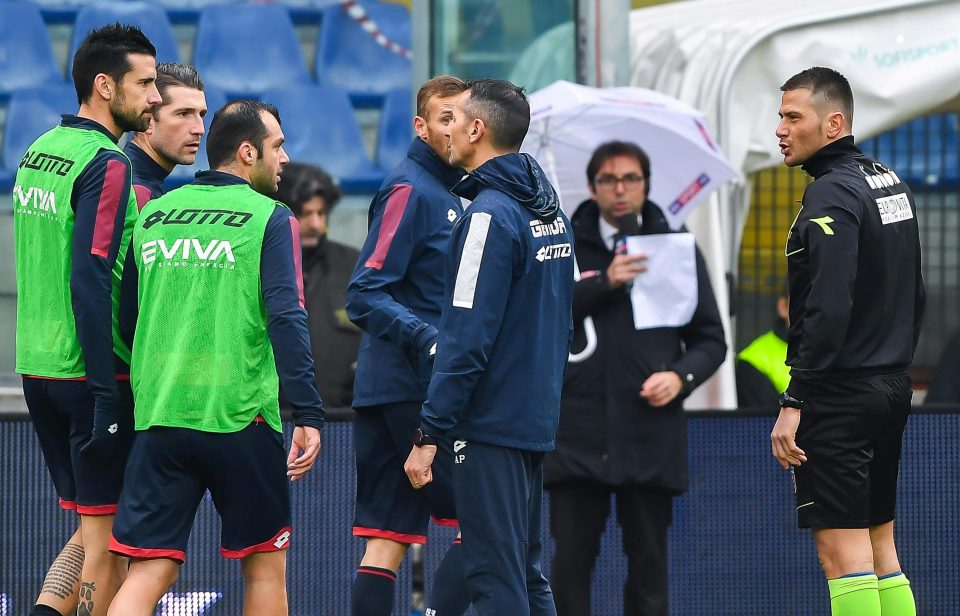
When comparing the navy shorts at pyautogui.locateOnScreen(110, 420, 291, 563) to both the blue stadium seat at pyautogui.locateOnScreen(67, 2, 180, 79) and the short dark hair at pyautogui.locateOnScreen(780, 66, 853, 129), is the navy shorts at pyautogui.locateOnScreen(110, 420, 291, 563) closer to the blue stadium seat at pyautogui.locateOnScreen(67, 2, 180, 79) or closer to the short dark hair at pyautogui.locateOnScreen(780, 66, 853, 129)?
the short dark hair at pyautogui.locateOnScreen(780, 66, 853, 129)

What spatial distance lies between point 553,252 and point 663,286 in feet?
4.78

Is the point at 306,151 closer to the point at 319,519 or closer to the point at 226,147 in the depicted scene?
the point at 319,519

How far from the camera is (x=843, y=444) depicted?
189 inches

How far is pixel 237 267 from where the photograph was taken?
4.34 metres

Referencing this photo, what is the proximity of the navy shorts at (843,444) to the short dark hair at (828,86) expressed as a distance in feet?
2.98

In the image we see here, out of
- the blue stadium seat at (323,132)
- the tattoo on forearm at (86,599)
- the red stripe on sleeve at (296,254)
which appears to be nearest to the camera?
the red stripe on sleeve at (296,254)

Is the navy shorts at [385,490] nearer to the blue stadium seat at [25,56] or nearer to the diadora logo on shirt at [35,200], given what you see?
the diadora logo on shirt at [35,200]

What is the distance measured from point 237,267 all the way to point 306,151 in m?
6.06

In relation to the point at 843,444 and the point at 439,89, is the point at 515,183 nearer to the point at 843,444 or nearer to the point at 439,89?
the point at 439,89

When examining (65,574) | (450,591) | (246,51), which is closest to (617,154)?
(450,591)

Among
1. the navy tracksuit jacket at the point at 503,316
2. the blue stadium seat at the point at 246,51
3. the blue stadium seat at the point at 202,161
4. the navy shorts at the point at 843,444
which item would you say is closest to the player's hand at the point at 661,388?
the navy shorts at the point at 843,444

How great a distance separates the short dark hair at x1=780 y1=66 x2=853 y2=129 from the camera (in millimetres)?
4914

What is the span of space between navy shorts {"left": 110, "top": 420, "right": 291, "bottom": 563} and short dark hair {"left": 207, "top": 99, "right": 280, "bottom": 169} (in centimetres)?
83

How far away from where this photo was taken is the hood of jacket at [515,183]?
4.32 meters
